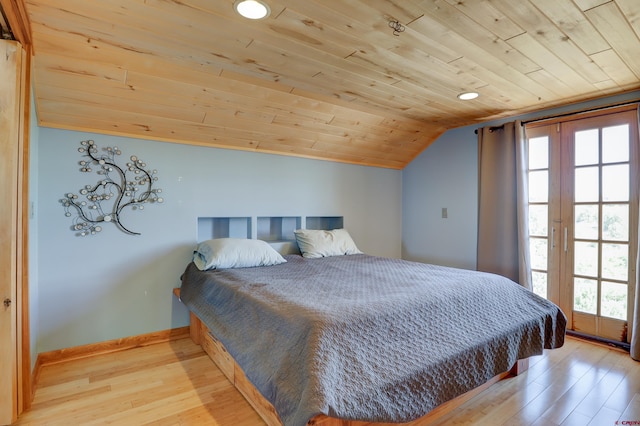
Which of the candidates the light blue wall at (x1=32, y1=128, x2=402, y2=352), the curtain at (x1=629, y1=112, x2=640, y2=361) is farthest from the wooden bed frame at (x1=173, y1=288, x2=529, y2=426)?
the curtain at (x1=629, y1=112, x2=640, y2=361)

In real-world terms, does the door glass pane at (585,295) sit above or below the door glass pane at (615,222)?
below

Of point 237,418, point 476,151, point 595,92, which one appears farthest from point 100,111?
point 595,92

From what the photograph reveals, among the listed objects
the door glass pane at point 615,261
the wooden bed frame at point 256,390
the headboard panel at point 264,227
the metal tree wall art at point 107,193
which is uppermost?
the metal tree wall art at point 107,193

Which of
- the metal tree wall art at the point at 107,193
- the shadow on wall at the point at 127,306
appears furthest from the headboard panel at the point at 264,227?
the metal tree wall art at the point at 107,193

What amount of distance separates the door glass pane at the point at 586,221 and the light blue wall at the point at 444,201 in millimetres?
894

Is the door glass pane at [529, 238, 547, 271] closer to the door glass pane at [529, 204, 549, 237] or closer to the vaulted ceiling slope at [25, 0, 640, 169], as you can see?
the door glass pane at [529, 204, 549, 237]

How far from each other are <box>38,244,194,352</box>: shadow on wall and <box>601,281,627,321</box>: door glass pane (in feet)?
11.8

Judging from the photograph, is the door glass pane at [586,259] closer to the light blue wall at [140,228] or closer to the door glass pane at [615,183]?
the door glass pane at [615,183]

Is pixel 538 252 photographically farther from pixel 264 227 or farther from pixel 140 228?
pixel 140 228

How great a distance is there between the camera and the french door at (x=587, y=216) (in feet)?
8.61

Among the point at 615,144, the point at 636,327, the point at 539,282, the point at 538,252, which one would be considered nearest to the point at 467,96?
the point at 615,144

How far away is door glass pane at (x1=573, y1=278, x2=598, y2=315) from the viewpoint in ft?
9.17

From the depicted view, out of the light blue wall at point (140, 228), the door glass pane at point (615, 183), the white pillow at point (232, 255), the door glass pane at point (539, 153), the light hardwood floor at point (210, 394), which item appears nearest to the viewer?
the light hardwood floor at point (210, 394)

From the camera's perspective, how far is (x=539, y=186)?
10.2 ft
